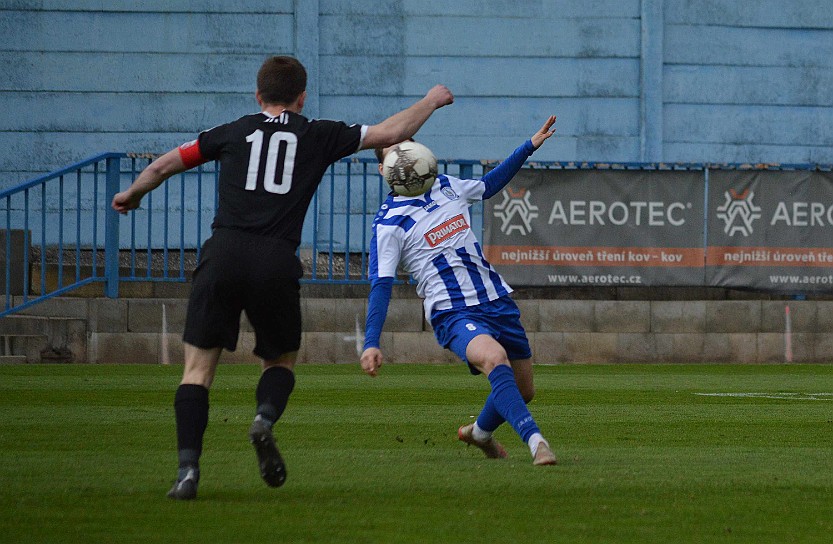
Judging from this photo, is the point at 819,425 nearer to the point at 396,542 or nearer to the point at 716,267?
the point at 396,542

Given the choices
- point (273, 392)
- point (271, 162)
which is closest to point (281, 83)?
point (271, 162)

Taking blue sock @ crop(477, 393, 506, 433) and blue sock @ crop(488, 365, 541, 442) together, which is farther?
blue sock @ crop(477, 393, 506, 433)

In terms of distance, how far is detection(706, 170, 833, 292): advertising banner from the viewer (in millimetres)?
15453

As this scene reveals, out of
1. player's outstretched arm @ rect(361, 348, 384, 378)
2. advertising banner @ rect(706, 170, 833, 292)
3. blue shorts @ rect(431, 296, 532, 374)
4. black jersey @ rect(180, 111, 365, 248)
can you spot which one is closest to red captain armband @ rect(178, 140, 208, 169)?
black jersey @ rect(180, 111, 365, 248)

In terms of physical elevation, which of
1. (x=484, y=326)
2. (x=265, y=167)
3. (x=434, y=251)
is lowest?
(x=484, y=326)

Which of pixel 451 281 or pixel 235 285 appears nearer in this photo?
pixel 235 285

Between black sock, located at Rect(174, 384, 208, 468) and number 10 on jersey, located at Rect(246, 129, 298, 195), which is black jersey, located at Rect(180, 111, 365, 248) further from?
black sock, located at Rect(174, 384, 208, 468)

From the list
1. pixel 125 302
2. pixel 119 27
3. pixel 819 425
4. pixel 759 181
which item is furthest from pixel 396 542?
pixel 119 27

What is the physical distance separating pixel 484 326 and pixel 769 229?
31.1 ft

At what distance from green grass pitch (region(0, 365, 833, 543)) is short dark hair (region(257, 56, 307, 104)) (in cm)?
151

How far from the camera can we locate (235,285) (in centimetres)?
531

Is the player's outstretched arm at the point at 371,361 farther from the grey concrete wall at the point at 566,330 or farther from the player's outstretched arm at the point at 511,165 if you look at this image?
the grey concrete wall at the point at 566,330

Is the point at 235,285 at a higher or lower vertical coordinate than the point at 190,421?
higher

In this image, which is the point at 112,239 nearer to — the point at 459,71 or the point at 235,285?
the point at 459,71
